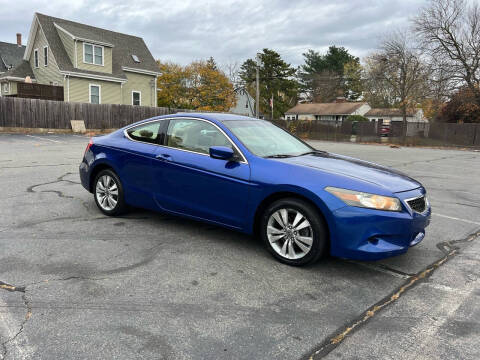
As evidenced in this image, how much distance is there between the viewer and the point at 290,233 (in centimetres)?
389

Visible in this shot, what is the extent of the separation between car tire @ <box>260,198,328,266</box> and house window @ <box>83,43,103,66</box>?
96.6ft

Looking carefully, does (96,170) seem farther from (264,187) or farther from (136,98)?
(136,98)

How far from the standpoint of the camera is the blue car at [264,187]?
3602 millimetres

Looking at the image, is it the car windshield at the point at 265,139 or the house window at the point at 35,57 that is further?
the house window at the point at 35,57

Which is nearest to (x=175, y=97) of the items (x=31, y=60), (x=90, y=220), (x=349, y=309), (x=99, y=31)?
(x=99, y=31)

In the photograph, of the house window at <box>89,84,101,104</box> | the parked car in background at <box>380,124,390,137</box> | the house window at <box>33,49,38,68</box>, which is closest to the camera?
the house window at <box>89,84,101,104</box>

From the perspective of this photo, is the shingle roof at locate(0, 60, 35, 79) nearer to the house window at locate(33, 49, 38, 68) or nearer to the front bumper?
the house window at locate(33, 49, 38, 68)

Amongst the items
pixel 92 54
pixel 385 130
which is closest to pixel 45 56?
pixel 92 54

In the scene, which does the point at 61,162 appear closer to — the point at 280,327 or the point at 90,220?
the point at 90,220

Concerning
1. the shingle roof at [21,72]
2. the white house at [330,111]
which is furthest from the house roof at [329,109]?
the shingle roof at [21,72]

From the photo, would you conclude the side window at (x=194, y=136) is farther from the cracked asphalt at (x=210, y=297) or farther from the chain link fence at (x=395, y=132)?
the chain link fence at (x=395, y=132)

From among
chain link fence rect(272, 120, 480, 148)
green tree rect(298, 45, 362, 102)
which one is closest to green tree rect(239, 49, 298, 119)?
green tree rect(298, 45, 362, 102)

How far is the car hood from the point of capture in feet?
12.7

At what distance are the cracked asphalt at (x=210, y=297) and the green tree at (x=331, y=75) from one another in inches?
2780
